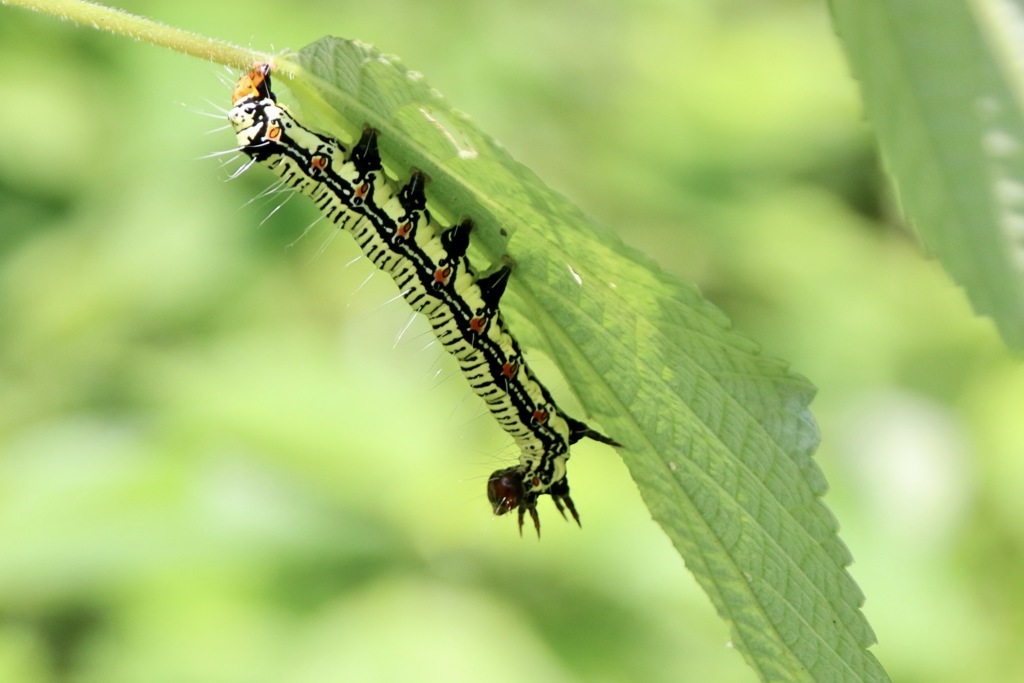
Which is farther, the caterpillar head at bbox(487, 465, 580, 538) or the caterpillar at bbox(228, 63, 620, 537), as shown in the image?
the caterpillar head at bbox(487, 465, 580, 538)

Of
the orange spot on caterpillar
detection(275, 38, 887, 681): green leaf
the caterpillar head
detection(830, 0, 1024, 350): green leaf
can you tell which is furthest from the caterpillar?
detection(830, 0, 1024, 350): green leaf

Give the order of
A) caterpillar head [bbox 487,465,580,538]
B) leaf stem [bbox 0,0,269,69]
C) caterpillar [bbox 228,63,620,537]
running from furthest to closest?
caterpillar head [bbox 487,465,580,538] < caterpillar [bbox 228,63,620,537] < leaf stem [bbox 0,0,269,69]

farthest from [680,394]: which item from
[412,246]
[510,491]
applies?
[510,491]

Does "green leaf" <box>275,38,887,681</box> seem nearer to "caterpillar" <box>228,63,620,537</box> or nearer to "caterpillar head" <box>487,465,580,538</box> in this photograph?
"caterpillar" <box>228,63,620,537</box>

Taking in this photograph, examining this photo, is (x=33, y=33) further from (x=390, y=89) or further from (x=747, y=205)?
(x=390, y=89)

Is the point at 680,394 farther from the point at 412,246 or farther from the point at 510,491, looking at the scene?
the point at 510,491

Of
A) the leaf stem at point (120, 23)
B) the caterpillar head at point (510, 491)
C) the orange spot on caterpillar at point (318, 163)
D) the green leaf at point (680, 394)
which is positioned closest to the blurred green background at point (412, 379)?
the caterpillar head at point (510, 491)
